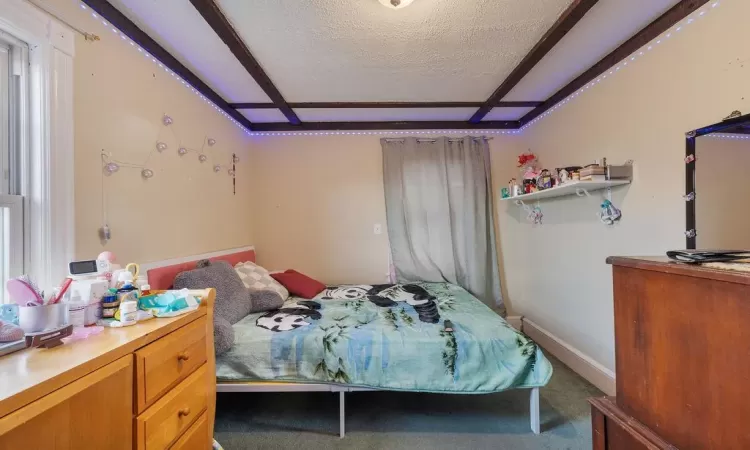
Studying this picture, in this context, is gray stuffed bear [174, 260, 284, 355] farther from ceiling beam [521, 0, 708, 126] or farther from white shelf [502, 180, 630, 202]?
ceiling beam [521, 0, 708, 126]

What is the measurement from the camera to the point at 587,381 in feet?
7.43

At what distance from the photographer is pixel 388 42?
5.95 ft

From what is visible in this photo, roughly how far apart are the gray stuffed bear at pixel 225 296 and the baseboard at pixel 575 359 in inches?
94.7

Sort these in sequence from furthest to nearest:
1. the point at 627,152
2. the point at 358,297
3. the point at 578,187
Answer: the point at 358,297
the point at 578,187
the point at 627,152

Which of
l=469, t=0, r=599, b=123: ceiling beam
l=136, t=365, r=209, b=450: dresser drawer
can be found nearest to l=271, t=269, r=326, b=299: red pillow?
l=136, t=365, r=209, b=450: dresser drawer

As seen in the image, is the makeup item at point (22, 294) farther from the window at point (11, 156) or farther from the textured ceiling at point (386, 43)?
the textured ceiling at point (386, 43)

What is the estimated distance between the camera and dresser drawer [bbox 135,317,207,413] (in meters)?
0.93

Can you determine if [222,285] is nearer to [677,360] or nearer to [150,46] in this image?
[150,46]

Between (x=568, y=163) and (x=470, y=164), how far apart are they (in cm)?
93

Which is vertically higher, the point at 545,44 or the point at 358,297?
the point at 545,44

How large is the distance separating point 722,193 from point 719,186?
4 cm

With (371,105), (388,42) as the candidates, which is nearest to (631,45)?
(388,42)

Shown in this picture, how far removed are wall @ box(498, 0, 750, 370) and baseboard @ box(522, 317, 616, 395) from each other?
5 cm

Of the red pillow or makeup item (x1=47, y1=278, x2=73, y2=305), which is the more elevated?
makeup item (x1=47, y1=278, x2=73, y2=305)
